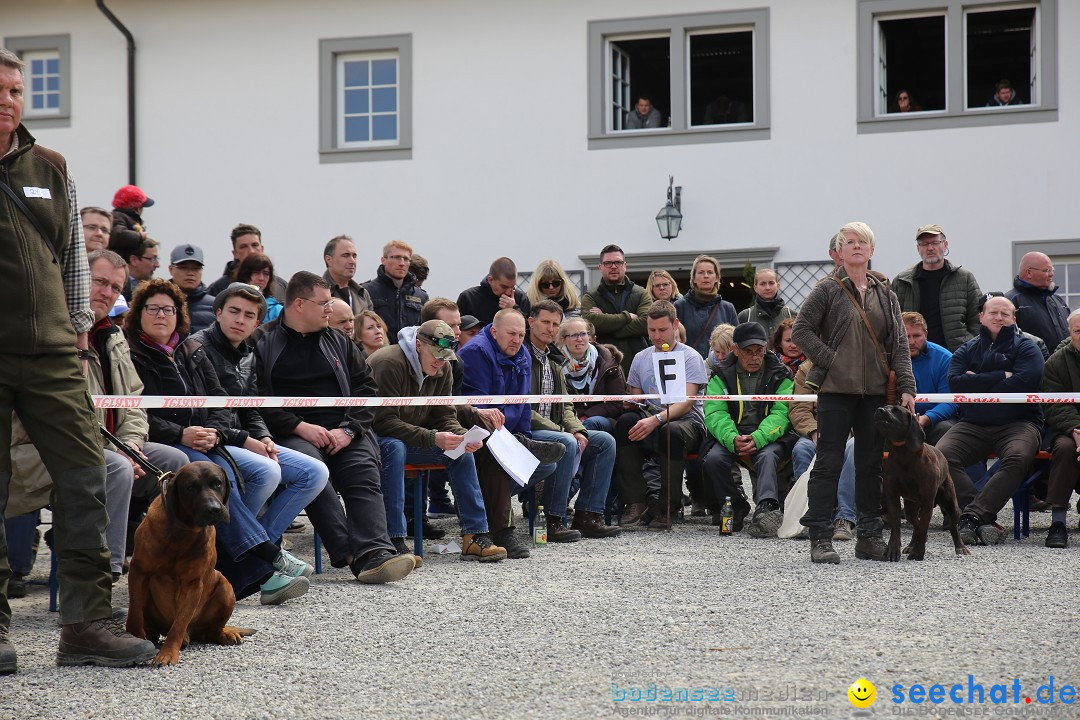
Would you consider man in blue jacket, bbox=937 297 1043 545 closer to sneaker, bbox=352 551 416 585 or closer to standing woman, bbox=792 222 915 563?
standing woman, bbox=792 222 915 563

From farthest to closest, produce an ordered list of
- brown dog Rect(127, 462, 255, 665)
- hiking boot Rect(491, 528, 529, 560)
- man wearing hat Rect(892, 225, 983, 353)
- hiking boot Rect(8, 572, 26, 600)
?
man wearing hat Rect(892, 225, 983, 353) → hiking boot Rect(491, 528, 529, 560) → hiking boot Rect(8, 572, 26, 600) → brown dog Rect(127, 462, 255, 665)

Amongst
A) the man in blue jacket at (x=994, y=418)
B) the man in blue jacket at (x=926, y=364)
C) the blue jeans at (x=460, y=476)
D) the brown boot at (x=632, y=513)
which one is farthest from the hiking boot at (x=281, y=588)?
the man in blue jacket at (x=926, y=364)

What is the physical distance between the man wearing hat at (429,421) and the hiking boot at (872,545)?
2.19 m

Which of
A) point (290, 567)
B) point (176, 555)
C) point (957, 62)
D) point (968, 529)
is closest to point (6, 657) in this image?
point (176, 555)

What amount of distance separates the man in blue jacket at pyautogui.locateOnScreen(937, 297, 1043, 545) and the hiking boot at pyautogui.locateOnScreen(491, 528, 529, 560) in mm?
3028

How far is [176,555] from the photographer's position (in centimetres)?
477

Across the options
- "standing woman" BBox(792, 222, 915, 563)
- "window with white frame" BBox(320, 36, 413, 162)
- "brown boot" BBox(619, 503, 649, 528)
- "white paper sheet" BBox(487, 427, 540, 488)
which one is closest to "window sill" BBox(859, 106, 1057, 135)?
"window with white frame" BBox(320, 36, 413, 162)

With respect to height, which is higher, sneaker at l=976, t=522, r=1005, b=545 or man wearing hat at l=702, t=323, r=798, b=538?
Result: man wearing hat at l=702, t=323, r=798, b=538

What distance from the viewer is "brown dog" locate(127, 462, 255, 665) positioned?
470cm

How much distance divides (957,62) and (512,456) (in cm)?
950

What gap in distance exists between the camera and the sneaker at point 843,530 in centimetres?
839

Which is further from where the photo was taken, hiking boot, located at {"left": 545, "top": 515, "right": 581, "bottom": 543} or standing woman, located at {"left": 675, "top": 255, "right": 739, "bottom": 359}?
standing woman, located at {"left": 675, "top": 255, "right": 739, "bottom": 359}

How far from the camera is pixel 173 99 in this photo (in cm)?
1677

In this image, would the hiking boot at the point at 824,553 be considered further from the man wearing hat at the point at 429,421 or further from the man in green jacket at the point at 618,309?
the man in green jacket at the point at 618,309
